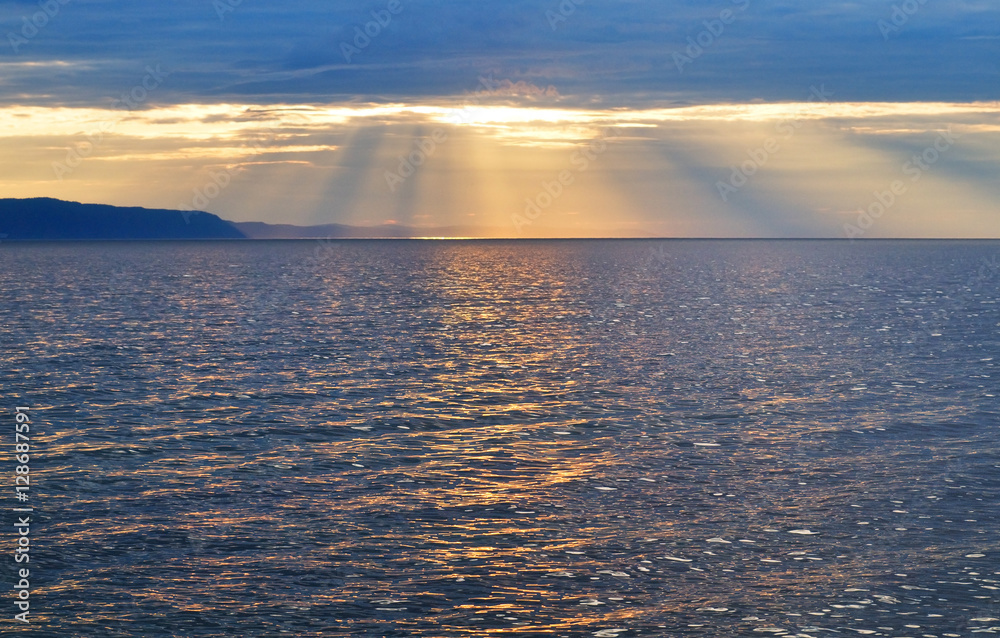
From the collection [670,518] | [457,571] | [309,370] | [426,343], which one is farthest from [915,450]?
[426,343]

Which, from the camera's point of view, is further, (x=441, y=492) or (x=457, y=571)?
(x=441, y=492)

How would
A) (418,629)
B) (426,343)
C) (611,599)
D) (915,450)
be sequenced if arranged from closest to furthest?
(418,629) < (611,599) < (915,450) < (426,343)

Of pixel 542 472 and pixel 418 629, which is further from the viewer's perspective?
pixel 542 472

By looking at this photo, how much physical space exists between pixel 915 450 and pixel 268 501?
17.5 meters

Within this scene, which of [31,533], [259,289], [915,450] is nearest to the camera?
[31,533]

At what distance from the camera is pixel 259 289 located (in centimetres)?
11644

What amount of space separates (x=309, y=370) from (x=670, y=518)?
1039 inches

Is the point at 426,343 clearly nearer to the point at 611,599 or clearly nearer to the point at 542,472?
the point at 542,472

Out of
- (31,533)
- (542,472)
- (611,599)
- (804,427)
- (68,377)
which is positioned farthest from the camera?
(68,377)

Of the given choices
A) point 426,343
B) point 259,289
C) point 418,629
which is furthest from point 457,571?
point 259,289

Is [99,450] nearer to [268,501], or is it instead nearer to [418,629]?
[268,501]

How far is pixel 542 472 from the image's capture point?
82.0ft

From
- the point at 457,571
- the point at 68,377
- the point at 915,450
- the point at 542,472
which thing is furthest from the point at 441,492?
the point at 68,377

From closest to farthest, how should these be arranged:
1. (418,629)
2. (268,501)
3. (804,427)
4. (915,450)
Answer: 1. (418,629)
2. (268,501)
3. (915,450)
4. (804,427)
